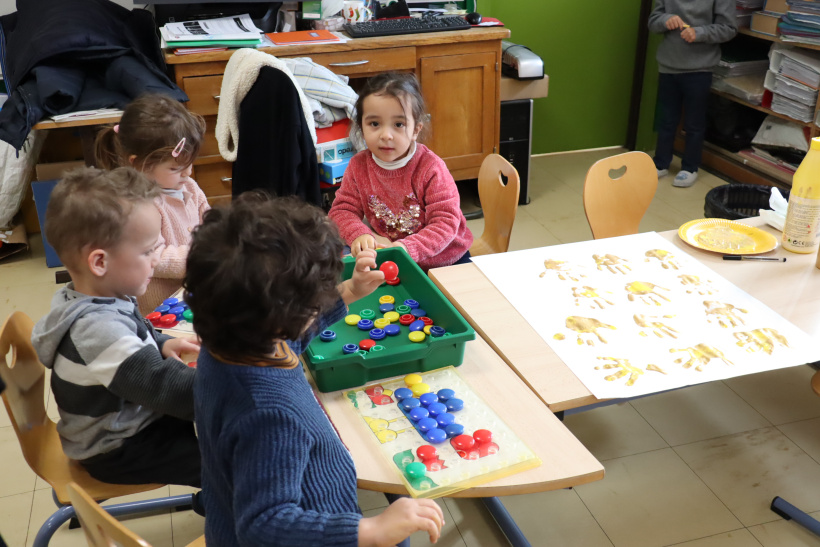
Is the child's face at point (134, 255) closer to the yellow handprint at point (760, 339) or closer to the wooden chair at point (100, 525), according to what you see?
the wooden chair at point (100, 525)

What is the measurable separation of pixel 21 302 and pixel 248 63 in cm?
130

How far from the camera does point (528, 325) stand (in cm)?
140

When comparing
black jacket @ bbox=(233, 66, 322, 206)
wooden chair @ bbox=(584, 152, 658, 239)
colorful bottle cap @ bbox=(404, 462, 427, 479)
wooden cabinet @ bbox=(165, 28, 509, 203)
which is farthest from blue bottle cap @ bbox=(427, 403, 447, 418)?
wooden cabinet @ bbox=(165, 28, 509, 203)

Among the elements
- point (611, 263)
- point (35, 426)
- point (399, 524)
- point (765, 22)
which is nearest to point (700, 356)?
point (611, 263)

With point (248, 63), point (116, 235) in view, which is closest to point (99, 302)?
point (116, 235)

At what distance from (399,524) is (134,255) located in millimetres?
659

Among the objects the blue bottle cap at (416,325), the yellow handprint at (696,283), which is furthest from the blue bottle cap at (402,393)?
the yellow handprint at (696,283)

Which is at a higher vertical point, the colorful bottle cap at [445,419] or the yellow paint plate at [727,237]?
the colorful bottle cap at [445,419]

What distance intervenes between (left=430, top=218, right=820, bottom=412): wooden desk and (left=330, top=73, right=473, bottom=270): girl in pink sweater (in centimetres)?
33

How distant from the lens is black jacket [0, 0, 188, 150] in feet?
8.55

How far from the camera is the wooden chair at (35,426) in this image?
1.35 metres

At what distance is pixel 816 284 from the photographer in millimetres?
1542

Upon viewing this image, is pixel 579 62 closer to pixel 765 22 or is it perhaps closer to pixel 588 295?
pixel 765 22

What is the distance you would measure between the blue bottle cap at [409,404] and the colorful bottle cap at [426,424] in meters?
0.04
